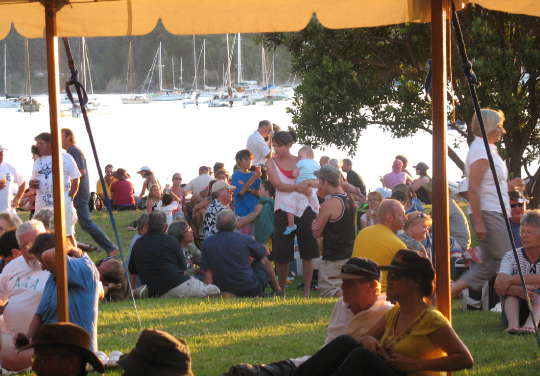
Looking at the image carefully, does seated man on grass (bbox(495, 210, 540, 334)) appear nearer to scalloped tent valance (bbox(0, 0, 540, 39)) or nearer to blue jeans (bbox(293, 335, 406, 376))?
scalloped tent valance (bbox(0, 0, 540, 39))

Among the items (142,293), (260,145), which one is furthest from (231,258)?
(260,145)

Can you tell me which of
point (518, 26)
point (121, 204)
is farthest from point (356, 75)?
point (121, 204)

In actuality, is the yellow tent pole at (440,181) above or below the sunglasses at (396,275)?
above

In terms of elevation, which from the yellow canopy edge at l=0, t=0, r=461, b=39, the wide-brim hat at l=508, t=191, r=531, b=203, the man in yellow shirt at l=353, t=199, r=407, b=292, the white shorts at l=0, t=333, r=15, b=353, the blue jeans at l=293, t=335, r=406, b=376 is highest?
the yellow canopy edge at l=0, t=0, r=461, b=39

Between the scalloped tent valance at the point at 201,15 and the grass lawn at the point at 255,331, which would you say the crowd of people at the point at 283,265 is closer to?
the grass lawn at the point at 255,331

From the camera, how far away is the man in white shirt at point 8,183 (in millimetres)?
10133

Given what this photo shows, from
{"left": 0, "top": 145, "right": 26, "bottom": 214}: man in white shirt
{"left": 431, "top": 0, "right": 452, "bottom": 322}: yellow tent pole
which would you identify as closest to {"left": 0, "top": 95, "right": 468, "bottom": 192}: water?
{"left": 0, "top": 145, "right": 26, "bottom": 214}: man in white shirt

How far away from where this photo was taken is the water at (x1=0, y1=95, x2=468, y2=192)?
37312 mm

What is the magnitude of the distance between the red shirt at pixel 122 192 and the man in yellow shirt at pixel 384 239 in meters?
11.9

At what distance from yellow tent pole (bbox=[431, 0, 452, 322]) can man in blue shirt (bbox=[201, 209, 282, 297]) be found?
4704mm

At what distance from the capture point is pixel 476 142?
542 centimetres

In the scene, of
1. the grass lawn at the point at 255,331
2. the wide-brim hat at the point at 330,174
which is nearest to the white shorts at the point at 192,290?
the grass lawn at the point at 255,331

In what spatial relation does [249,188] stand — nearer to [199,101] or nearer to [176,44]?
[176,44]

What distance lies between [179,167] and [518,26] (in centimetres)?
2767
